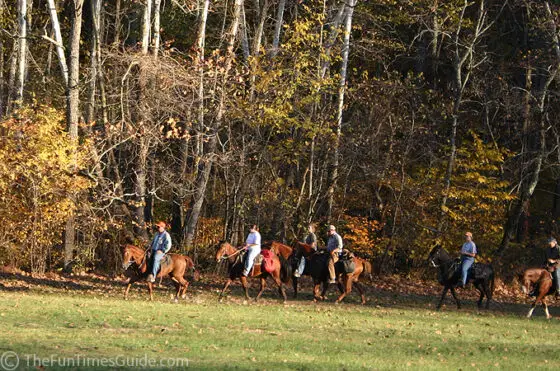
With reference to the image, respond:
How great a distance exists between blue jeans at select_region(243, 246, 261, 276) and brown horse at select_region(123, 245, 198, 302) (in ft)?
5.11

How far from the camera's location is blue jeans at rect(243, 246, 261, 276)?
2755 centimetres

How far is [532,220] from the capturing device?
45500 mm

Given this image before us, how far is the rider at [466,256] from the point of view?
29.1 metres

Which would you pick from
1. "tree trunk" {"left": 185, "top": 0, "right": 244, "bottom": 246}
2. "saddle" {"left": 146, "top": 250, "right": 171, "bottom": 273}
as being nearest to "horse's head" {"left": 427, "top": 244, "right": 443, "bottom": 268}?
"saddle" {"left": 146, "top": 250, "right": 171, "bottom": 273}

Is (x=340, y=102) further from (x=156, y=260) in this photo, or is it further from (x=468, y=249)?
(x=156, y=260)

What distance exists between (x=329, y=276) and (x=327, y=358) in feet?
41.8

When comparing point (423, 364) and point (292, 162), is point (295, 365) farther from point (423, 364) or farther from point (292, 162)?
point (292, 162)

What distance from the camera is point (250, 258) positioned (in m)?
27.6

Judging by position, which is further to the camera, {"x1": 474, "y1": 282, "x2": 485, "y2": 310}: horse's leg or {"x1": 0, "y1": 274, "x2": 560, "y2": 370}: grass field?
{"x1": 474, "y1": 282, "x2": 485, "y2": 310}: horse's leg

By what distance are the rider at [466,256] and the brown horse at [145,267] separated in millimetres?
7475

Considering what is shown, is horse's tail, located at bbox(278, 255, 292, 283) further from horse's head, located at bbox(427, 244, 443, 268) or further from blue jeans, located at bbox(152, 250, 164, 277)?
horse's head, located at bbox(427, 244, 443, 268)

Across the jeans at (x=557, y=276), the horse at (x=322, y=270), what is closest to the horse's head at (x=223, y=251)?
the horse at (x=322, y=270)

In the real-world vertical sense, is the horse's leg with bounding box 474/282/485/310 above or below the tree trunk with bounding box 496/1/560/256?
below

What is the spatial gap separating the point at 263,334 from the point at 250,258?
8243 mm
